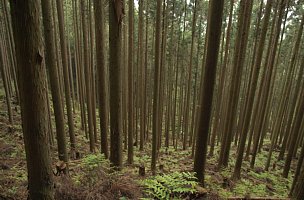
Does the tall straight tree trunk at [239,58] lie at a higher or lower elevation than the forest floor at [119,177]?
higher

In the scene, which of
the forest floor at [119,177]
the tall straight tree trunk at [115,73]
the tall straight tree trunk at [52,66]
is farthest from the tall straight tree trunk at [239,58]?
the tall straight tree trunk at [52,66]

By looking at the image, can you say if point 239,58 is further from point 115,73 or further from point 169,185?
point 169,185

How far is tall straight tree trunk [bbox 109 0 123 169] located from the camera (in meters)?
4.18

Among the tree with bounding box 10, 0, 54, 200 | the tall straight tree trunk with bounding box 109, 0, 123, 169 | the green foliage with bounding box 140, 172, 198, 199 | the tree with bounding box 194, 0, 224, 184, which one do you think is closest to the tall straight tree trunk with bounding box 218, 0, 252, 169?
the tree with bounding box 194, 0, 224, 184

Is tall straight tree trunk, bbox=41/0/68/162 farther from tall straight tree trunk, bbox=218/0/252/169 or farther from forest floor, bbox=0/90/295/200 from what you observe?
tall straight tree trunk, bbox=218/0/252/169

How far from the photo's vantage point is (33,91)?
2348mm

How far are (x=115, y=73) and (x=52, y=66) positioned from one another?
215 cm

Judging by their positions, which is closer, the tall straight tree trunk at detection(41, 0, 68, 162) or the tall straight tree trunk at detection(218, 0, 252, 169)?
the tall straight tree trunk at detection(41, 0, 68, 162)

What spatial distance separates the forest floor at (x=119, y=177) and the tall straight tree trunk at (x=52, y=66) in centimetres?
81

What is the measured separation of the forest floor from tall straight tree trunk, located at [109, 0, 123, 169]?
1.67ft

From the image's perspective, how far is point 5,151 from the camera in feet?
26.5

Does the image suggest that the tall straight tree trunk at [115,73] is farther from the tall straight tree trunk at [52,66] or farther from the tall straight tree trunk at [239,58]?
the tall straight tree trunk at [239,58]

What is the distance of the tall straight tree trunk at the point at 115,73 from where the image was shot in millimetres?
4180

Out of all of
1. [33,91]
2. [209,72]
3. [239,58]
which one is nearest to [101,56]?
[209,72]
